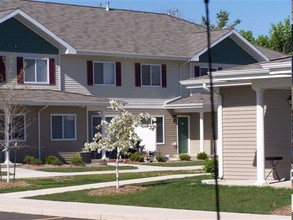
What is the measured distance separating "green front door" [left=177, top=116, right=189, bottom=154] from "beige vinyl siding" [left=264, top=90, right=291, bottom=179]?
2130 centimetres

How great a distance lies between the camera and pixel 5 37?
3531 cm

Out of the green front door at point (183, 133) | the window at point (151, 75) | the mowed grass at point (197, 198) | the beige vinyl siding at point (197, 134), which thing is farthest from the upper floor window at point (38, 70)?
the mowed grass at point (197, 198)

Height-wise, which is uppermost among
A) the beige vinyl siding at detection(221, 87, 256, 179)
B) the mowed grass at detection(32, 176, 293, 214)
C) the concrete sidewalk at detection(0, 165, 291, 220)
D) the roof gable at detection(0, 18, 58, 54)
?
the roof gable at detection(0, 18, 58, 54)

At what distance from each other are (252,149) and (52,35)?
17.5 m

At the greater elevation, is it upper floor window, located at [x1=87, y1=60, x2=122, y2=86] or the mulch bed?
upper floor window, located at [x1=87, y1=60, x2=122, y2=86]

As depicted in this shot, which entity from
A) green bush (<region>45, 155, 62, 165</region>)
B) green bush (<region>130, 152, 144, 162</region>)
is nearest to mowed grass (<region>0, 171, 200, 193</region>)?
green bush (<region>45, 155, 62, 165</region>)

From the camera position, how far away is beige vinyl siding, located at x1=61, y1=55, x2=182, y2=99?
3788 centimetres

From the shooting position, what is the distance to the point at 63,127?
3647 cm

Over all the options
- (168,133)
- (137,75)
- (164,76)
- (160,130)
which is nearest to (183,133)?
(168,133)

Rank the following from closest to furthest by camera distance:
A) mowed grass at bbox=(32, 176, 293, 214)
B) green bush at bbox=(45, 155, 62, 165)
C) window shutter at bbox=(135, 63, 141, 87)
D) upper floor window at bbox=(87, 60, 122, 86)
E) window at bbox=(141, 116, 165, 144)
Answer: mowed grass at bbox=(32, 176, 293, 214), green bush at bbox=(45, 155, 62, 165), upper floor window at bbox=(87, 60, 122, 86), window shutter at bbox=(135, 63, 141, 87), window at bbox=(141, 116, 165, 144)

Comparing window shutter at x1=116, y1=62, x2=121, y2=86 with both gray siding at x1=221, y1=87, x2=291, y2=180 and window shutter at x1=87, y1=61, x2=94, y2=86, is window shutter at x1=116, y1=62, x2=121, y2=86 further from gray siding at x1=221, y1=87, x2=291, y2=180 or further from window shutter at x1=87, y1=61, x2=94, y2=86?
gray siding at x1=221, y1=87, x2=291, y2=180

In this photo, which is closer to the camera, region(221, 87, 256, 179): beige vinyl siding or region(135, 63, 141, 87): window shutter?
region(221, 87, 256, 179): beige vinyl siding

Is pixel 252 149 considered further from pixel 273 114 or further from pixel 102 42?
pixel 102 42

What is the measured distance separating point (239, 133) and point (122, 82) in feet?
62.2
